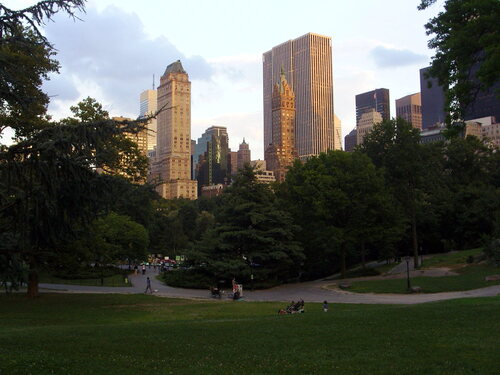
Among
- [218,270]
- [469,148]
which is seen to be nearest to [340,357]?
[218,270]

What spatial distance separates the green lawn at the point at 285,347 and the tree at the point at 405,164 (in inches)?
1263

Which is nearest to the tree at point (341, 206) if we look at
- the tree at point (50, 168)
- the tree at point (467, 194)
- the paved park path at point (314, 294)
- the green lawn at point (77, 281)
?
the paved park path at point (314, 294)

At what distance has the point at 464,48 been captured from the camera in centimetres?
1616

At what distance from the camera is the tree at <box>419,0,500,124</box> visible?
49.0 feet

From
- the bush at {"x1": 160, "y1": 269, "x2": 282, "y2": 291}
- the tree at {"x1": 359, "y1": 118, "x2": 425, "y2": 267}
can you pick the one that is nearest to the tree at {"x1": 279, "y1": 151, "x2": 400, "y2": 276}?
the tree at {"x1": 359, "y1": 118, "x2": 425, "y2": 267}

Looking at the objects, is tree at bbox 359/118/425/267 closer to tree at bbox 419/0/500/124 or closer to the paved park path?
the paved park path

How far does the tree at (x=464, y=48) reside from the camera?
14.9 m

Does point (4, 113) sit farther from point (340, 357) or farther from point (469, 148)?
point (469, 148)

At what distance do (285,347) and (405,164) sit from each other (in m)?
40.3

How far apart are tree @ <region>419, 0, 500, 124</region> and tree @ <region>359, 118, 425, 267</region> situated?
32650mm

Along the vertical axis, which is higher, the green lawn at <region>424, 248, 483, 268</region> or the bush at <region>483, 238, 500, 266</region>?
the bush at <region>483, 238, 500, 266</region>

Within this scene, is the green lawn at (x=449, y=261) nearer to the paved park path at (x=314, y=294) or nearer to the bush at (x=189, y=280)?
the paved park path at (x=314, y=294)

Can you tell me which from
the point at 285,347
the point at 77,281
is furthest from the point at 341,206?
the point at 285,347

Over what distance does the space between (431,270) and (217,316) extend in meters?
27.7
